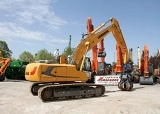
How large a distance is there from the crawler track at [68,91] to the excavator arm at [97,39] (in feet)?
7.36

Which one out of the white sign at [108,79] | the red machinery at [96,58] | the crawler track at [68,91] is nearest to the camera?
the crawler track at [68,91]

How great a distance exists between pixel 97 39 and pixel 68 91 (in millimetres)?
6245

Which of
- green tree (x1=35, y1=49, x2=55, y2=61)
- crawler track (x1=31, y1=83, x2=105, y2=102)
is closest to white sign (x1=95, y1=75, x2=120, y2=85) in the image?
crawler track (x1=31, y1=83, x2=105, y2=102)

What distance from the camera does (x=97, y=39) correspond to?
1908cm

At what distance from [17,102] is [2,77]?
1404 centimetres

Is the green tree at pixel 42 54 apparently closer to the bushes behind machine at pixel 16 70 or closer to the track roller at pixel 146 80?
the bushes behind machine at pixel 16 70

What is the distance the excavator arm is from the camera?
58.8 feet

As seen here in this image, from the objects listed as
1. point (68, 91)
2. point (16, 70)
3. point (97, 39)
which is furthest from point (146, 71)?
point (16, 70)

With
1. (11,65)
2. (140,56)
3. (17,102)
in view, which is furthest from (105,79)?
(11,65)

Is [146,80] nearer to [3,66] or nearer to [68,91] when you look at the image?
[68,91]

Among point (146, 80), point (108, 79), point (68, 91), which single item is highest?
point (108, 79)

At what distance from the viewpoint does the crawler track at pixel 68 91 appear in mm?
13250

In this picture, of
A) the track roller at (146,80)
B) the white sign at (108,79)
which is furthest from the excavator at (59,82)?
the track roller at (146,80)

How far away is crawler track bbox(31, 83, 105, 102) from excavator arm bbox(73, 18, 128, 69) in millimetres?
2244
